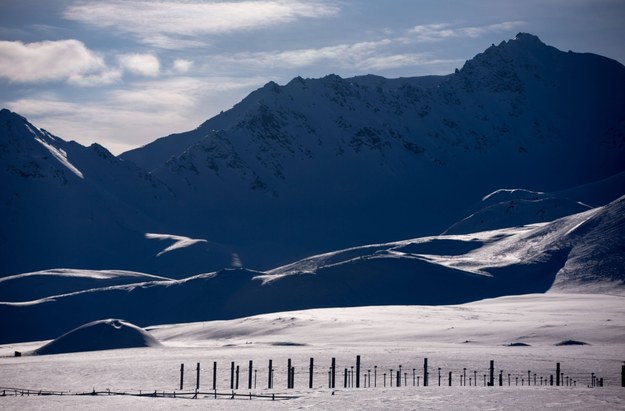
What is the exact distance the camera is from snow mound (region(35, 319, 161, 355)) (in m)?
135

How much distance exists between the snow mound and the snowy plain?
4403mm

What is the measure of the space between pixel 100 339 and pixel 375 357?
49.0 meters

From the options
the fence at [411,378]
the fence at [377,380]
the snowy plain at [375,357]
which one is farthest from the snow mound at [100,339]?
the fence at [411,378]

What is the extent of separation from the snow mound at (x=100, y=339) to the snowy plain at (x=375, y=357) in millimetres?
4403

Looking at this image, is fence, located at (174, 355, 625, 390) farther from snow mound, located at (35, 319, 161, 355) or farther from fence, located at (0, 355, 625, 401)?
snow mound, located at (35, 319, 161, 355)

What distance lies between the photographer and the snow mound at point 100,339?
13538 centimetres

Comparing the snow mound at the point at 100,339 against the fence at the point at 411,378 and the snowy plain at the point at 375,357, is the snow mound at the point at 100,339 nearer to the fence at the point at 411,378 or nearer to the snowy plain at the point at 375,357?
the snowy plain at the point at 375,357

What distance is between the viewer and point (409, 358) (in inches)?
3927

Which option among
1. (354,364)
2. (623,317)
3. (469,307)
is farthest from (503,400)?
(469,307)

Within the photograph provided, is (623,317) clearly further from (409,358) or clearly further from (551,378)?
(551,378)

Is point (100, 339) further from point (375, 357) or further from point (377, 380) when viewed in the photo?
point (377, 380)

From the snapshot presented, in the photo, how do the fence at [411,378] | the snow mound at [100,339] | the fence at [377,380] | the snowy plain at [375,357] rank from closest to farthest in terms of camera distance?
the snowy plain at [375,357] < the fence at [377,380] < the fence at [411,378] < the snow mound at [100,339]

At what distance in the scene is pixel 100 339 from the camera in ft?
452

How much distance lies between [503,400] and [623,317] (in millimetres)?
76493
